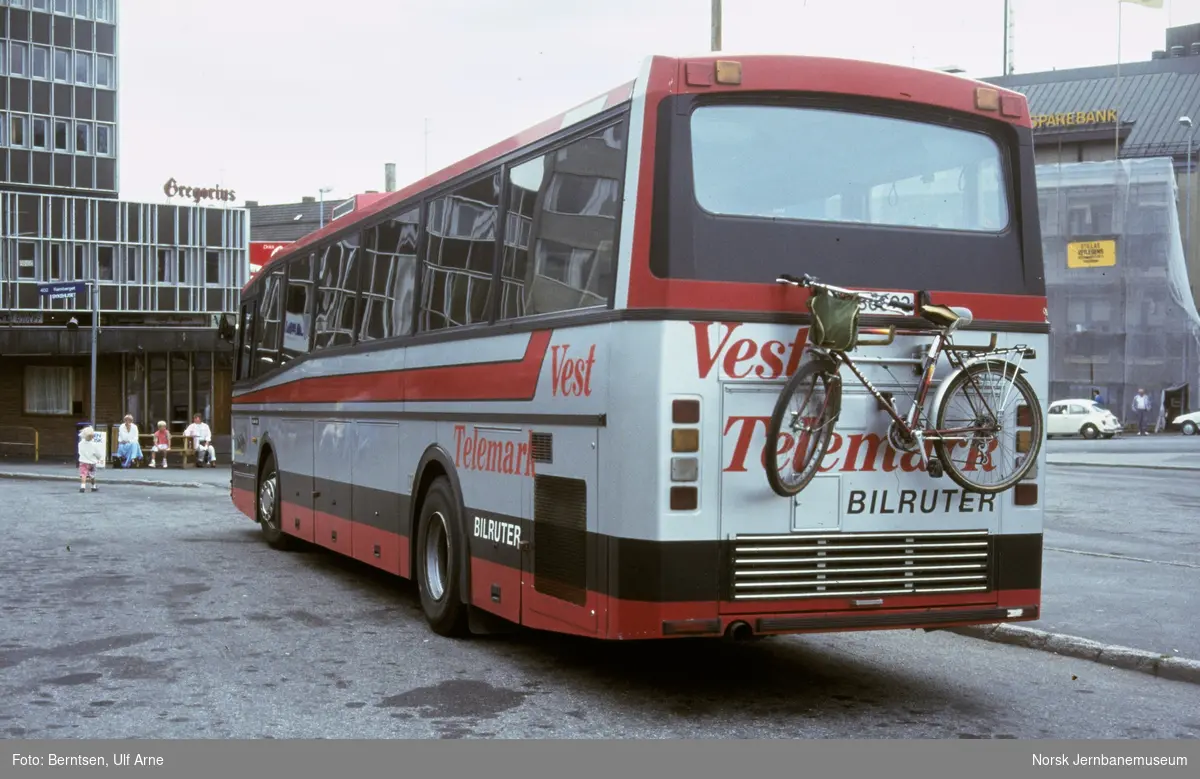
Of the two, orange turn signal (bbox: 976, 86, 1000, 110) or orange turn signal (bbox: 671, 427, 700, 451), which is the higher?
orange turn signal (bbox: 976, 86, 1000, 110)

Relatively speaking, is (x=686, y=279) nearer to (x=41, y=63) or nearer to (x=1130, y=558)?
(x=1130, y=558)

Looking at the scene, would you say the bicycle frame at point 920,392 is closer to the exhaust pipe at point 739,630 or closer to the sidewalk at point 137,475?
the exhaust pipe at point 739,630

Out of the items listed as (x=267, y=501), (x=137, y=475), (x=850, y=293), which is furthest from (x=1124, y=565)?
(x=137, y=475)

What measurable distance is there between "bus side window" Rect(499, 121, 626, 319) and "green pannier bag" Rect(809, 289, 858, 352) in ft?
3.44

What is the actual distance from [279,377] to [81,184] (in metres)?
51.5

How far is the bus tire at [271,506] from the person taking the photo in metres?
15.7

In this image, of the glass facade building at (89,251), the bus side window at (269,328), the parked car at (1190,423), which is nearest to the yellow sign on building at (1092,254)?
the parked car at (1190,423)

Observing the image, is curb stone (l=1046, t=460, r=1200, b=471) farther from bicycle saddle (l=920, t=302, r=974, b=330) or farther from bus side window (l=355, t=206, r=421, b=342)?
bicycle saddle (l=920, t=302, r=974, b=330)

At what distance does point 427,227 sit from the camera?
10.8 metres

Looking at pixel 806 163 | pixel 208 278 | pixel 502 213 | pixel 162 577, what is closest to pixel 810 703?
pixel 806 163

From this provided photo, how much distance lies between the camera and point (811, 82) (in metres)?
7.68

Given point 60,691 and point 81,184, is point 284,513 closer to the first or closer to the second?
point 60,691

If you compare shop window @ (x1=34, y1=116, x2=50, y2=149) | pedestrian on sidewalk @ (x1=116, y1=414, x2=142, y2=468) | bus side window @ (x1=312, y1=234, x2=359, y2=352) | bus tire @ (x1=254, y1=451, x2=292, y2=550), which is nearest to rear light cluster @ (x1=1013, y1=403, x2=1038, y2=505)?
bus side window @ (x1=312, y1=234, x2=359, y2=352)

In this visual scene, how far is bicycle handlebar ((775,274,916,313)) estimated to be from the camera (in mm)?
7355
